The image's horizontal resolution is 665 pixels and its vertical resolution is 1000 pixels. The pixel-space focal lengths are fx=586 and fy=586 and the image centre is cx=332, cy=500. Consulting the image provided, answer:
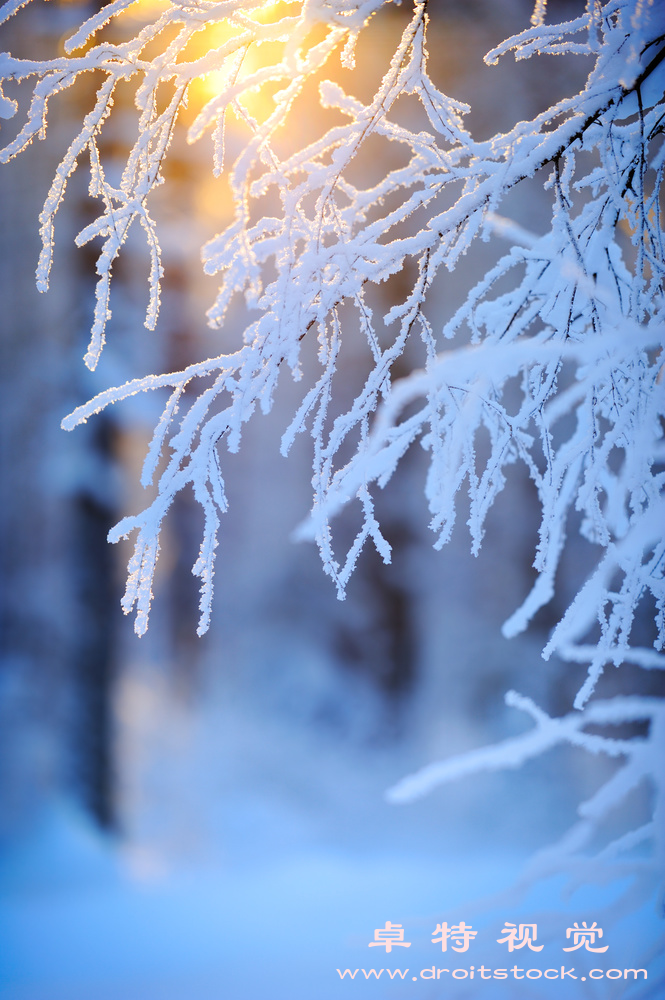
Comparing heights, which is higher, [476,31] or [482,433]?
[476,31]

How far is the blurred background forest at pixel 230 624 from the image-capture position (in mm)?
2879

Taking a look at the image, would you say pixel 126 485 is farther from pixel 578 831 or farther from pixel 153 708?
pixel 578 831

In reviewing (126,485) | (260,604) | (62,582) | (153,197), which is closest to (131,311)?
(153,197)

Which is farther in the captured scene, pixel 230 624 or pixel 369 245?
pixel 230 624

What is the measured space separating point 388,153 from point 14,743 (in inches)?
137

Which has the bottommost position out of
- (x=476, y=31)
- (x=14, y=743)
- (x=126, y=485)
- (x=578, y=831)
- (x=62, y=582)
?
(x=578, y=831)

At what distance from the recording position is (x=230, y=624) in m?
3.00

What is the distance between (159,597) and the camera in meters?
2.99

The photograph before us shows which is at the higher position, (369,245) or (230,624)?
(230,624)

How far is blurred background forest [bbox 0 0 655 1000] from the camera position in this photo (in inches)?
113

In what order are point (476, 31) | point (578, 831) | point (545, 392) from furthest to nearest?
point (476, 31), point (545, 392), point (578, 831)

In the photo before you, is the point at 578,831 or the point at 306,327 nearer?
the point at 578,831

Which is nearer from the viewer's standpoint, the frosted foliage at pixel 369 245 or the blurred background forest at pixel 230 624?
the frosted foliage at pixel 369 245

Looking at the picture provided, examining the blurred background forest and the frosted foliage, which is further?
the blurred background forest
